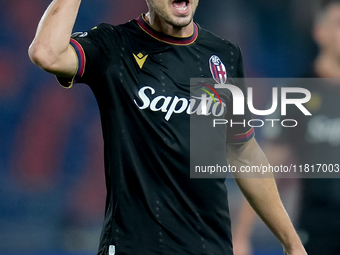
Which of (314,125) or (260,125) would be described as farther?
(260,125)

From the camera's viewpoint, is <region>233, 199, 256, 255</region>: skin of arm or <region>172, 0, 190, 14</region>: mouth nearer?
<region>172, 0, 190, 14</region>: mouth

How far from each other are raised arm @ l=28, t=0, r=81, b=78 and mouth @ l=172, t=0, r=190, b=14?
44 cm

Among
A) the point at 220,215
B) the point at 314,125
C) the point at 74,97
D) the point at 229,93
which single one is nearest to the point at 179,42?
the point at 229,93

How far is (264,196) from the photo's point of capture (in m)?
2.29

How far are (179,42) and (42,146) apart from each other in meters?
2.58

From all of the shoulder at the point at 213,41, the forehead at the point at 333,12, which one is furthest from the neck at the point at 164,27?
the forehead at the point at 333,12

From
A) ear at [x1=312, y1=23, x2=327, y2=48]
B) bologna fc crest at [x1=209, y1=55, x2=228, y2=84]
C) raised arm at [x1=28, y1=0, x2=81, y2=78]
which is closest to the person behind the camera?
raised arm at [x1=28, y1=0, x2=81, y2=78]

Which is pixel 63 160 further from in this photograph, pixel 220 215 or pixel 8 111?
pixel 220 215

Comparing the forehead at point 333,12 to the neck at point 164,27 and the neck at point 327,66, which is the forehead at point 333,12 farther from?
the neck at point 164,27

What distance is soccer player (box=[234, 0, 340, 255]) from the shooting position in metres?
3.63

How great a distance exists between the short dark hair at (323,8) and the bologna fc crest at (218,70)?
281 cm

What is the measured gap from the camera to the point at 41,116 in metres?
4.43

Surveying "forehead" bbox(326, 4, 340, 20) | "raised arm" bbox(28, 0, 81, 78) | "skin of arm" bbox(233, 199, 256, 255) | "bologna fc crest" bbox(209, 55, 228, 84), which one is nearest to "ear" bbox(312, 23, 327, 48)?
"forehead" bbox(326, 4, 340, 20)

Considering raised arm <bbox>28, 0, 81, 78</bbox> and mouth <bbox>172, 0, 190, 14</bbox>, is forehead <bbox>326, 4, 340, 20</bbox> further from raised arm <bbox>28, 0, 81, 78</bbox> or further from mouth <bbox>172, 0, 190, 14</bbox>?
raised arm <bbox>28, 0, 81, 78</bbox>
